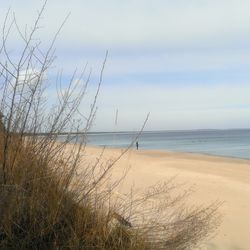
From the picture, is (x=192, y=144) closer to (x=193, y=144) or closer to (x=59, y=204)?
(x=193, y=144)

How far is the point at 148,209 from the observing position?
4.88m

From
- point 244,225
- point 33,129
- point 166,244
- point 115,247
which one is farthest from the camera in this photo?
point 244,225

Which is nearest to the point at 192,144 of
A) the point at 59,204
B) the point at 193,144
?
the point at 193,144

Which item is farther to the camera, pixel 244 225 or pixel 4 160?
pixel 244 225

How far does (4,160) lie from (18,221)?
1.85 ft

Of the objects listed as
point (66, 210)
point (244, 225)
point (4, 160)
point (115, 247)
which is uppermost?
point (4, 160)

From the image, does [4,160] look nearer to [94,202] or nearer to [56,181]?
[56,181]

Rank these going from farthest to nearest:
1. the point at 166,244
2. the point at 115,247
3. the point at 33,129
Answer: the point at 33,129, the point at 166,244, the point at 115,247

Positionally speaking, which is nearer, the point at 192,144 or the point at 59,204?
the point at 59,204

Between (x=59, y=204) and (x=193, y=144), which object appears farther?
(x=193, y=144)

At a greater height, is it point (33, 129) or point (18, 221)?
point (33, 129)

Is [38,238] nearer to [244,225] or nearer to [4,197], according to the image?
[4,197]

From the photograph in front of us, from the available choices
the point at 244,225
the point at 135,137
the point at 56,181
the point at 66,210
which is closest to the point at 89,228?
the point at 66,210

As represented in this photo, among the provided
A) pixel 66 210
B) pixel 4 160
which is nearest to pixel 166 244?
pixel 66 210
